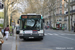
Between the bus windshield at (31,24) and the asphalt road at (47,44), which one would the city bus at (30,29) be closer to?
the bus windshield at (31,24)

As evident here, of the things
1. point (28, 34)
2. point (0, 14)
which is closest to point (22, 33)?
point (28, 34)

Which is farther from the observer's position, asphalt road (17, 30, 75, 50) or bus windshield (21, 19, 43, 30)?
bus windshield (21, 19, 43, 30)

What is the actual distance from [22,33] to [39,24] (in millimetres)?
1981

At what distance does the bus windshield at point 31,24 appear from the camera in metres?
15.9

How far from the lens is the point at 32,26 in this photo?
52.0ft

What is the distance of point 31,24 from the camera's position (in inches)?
626

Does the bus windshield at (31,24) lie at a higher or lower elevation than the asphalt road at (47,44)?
higher

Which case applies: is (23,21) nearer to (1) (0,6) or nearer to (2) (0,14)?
(1) (0,6)

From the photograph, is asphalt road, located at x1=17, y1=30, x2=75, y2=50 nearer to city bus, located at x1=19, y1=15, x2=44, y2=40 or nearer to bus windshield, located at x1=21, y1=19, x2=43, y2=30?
city bus, located at x1=19, y1=15, x2=44, y2=40

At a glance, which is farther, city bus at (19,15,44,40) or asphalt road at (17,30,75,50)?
city bus at (19,15,44,40)

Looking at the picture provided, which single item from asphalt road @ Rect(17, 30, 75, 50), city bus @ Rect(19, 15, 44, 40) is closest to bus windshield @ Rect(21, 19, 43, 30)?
city bus @ Rect(19, 15, 44, 40)

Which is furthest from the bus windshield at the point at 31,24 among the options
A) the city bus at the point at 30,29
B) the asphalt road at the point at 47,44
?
the asphalt road at the point at 47,44

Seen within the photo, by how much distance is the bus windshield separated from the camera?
15859 mm

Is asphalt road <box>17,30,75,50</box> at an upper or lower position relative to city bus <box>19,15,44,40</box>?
lower
